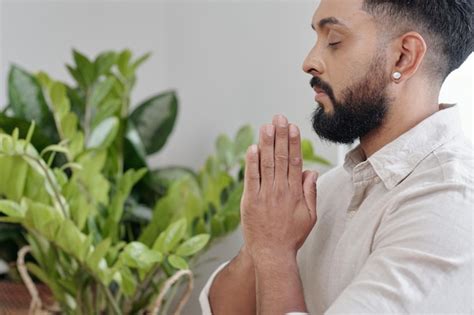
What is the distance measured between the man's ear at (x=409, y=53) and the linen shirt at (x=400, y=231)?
2.9 inches

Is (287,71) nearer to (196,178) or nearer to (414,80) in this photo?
(196,178)

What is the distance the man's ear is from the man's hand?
17cm

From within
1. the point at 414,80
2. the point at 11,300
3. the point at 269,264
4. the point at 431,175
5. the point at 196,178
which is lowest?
the point at 11,300

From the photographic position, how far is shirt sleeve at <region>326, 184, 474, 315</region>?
96 cm

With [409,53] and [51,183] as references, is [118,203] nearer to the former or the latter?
[51,183]

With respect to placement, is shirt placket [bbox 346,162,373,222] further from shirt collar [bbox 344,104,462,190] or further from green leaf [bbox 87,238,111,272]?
green leaf [bbox 87,238,111,272]

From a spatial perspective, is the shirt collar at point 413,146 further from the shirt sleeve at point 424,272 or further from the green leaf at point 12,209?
the green leaf at point 12,209

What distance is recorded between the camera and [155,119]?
2338mm

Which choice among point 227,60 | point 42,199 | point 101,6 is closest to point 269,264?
point 42,199

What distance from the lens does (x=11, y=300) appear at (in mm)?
2012

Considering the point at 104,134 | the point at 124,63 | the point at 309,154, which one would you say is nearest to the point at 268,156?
the point at 309,154

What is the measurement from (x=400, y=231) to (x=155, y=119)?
1.41 m

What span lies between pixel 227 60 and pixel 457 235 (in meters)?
1.51

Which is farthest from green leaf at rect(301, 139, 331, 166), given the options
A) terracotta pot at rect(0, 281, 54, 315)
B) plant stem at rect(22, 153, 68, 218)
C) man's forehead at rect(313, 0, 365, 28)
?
man's forehead at rect(313, 0, 365, 28)
